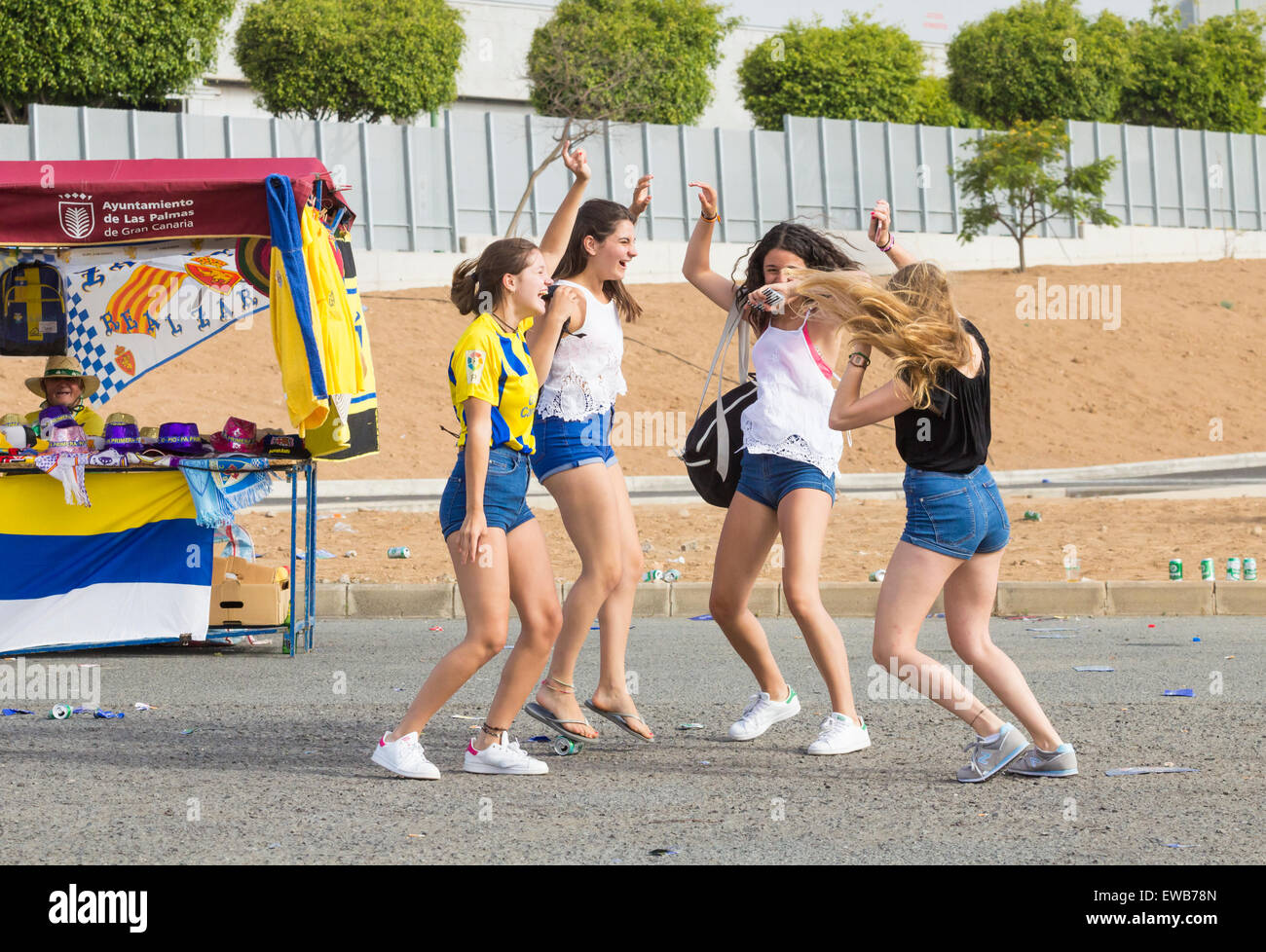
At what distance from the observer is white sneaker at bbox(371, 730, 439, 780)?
4.94 meters

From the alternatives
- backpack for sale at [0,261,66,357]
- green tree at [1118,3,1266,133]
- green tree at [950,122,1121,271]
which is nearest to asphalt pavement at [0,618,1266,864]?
backpack for sale at [0,261,66,357]

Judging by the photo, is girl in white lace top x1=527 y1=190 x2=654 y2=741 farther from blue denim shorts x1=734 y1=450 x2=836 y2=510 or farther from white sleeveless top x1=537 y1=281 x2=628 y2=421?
blue denim shorts x1=734 y1=450 x2=836 y2=510

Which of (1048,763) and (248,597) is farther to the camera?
(248,597)

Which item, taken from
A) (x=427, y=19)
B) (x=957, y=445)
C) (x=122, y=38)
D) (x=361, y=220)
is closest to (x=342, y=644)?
(x=957, y=445)

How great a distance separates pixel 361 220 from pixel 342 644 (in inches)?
896

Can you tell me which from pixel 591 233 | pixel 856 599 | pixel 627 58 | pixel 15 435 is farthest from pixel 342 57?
pixel 591 233

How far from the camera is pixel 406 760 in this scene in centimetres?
494

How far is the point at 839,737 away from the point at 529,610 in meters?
1.26

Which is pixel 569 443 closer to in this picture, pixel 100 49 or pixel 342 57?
pixel 100 49

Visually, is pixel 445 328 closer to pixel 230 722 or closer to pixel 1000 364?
pixel 1000 364

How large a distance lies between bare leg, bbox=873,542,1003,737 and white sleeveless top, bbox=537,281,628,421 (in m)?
1.20

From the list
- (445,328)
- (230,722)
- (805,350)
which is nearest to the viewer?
(805,350)

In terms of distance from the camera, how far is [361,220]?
98.5 ft

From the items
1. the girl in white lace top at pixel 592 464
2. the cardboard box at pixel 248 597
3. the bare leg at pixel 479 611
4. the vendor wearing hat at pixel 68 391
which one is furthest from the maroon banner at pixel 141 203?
the bare leg at pixel 479 611
